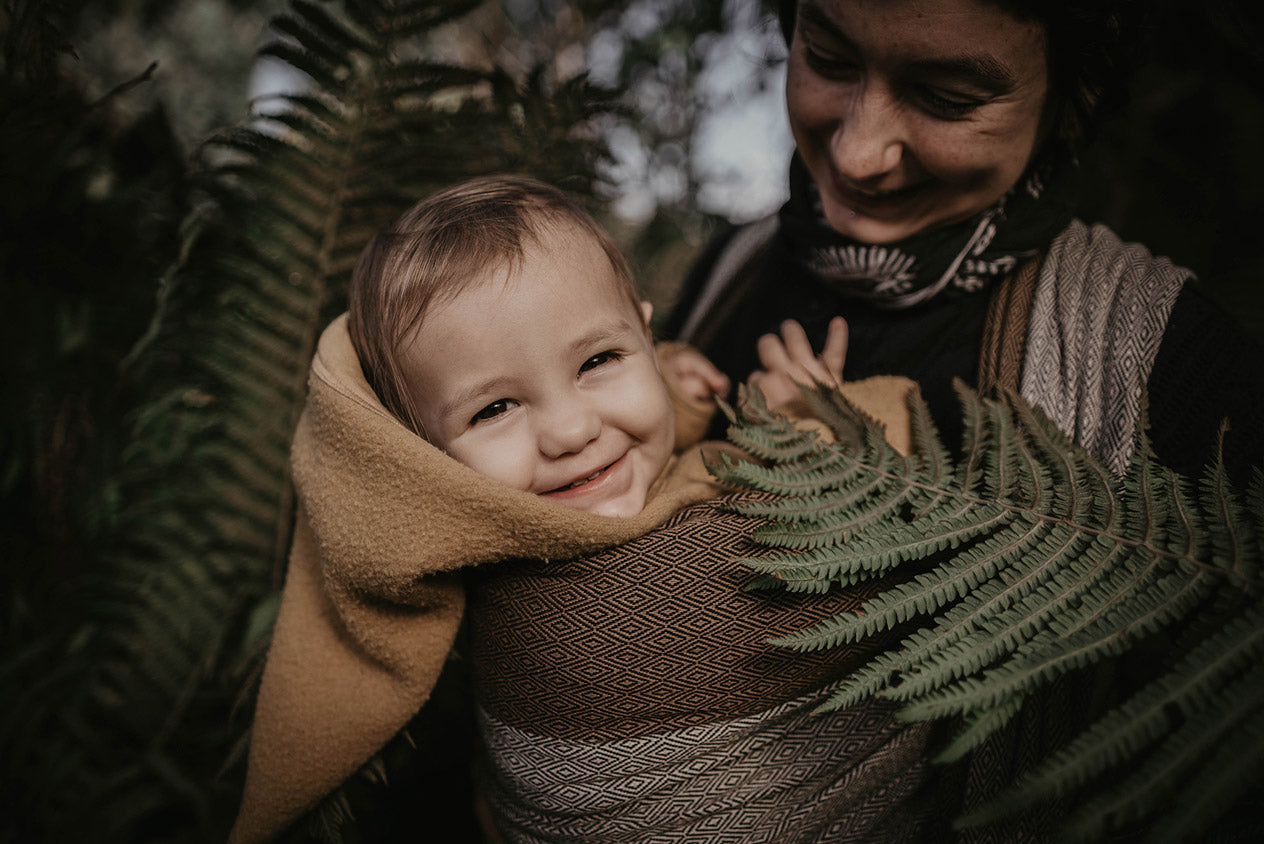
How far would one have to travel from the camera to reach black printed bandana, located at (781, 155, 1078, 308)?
1.09m

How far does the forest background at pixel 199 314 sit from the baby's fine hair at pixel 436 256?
629 millimetres

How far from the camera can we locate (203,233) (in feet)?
5.56

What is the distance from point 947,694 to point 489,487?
54 cm

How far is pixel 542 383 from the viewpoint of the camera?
0.96 m

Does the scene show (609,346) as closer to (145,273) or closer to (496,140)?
(496,140)

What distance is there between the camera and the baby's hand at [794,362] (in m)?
1.14

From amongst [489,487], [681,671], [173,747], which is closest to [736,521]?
[681,671]

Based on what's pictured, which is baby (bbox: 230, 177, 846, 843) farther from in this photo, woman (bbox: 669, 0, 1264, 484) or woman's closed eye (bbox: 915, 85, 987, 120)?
woman's closed eye (bbox: 915, 85, 987, 120)

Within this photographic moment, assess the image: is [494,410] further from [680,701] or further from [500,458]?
[680,701]

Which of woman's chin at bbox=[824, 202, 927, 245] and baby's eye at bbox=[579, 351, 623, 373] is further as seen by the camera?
woman's chin at bbox=[824, 202, 927, 245]

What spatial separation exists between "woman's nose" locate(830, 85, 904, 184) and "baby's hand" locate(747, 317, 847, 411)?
250 mm

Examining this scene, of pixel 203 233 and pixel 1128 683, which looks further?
pixel 203 233

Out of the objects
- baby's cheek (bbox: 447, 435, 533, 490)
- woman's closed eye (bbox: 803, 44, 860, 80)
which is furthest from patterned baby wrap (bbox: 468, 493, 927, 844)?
woman's closed eye (bbox: 803, 44, 860, 80)

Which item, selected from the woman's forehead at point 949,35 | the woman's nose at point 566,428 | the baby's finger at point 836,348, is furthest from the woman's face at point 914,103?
the woman's nose at point 566,428
